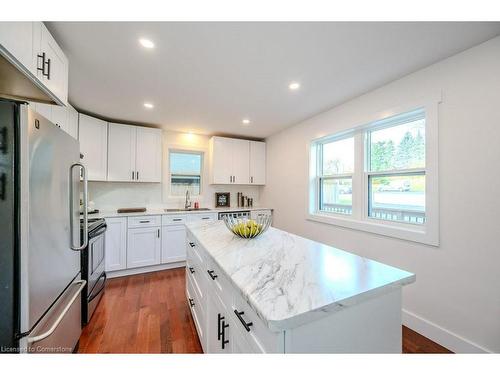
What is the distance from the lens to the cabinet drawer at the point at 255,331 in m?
0.66

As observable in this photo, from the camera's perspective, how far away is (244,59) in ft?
5.74

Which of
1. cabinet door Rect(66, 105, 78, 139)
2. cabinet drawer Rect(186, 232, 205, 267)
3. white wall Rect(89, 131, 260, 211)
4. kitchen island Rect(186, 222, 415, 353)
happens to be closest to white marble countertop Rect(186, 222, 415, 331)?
kitchen island Rect(186, 222, 415, 353)

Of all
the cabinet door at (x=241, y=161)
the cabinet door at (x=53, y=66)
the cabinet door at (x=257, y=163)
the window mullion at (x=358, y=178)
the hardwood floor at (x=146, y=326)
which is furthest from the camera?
the cabinet door at (x=257, y=163)

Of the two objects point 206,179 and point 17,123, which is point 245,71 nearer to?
point 17,123

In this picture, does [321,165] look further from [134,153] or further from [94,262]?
[94,262]

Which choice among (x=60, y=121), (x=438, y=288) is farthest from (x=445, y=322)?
(x=60, y=121)

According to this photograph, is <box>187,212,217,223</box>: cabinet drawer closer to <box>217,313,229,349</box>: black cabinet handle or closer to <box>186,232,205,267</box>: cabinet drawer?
<box>186,232,205,267</box>: cabinet drawer

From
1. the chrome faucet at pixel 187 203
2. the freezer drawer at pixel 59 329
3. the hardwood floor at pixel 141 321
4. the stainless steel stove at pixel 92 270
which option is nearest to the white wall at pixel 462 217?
the hardwood floor at pixel 141 321

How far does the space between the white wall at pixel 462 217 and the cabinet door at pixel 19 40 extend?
290 cm

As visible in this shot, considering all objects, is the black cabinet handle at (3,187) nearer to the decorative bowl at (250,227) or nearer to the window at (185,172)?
the decorative bowl at (250,227)

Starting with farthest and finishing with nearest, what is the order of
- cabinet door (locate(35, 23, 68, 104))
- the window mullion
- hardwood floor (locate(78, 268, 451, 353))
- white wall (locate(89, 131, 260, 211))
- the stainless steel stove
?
white wall (locate(89, 131, 260, 211)) → the window mullion → the stainless steel stove → hardwood floor (locate(78, 268, 451, 353)) → cabinet door (locate(35, 23, 68, 104))

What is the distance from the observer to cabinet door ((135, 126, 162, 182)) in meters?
3.47

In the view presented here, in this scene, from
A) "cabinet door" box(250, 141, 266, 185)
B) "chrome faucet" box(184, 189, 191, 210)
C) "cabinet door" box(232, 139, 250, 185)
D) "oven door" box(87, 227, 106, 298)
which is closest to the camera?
"oven door" box(87, 227, 106, 298)

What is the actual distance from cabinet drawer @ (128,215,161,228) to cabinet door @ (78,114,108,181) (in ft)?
2.61
